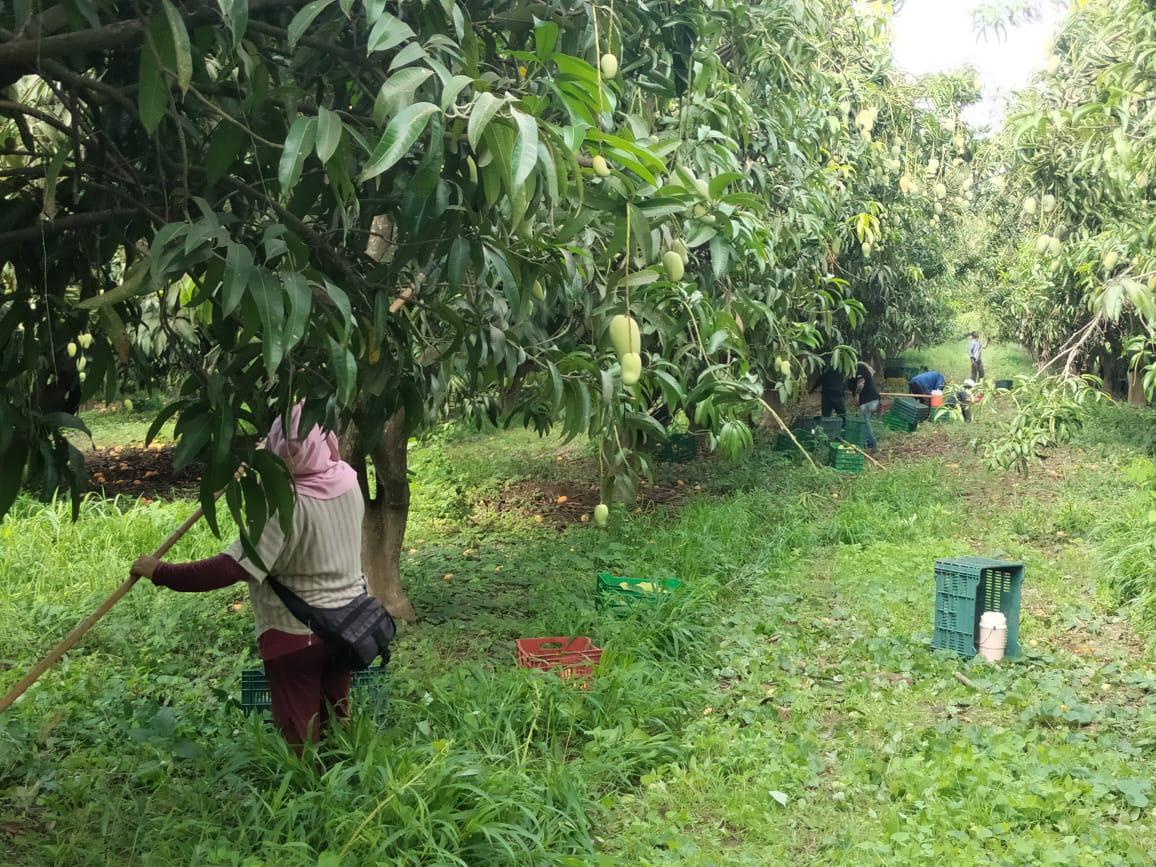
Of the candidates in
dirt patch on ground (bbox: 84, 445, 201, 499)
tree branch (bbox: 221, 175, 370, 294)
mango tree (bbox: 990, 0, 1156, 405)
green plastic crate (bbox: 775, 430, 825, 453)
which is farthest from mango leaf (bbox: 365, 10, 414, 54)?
green plastic crate (bbox: 775, 430, 825, 453)

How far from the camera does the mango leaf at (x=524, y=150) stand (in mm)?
1458

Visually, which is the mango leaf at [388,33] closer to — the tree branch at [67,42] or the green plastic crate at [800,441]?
the tree branch at [67,42]

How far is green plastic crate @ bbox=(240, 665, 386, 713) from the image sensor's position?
3.57 meters

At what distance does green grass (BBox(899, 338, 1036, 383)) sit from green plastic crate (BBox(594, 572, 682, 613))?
1661 cm

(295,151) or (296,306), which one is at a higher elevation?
(295,151)

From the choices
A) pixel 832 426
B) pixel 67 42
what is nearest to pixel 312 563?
pixel 67 42

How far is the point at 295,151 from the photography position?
5.27 feet

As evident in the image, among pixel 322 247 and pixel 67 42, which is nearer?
pixel 67 42

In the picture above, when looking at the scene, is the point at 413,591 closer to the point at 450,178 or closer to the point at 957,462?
the point at 450,178

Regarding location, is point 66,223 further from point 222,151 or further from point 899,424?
point 899,424

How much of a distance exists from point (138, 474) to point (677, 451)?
4919 millimetres

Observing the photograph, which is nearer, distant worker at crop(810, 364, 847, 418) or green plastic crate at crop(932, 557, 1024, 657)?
green plastic crate at crop(932, 557, 1024, 657)

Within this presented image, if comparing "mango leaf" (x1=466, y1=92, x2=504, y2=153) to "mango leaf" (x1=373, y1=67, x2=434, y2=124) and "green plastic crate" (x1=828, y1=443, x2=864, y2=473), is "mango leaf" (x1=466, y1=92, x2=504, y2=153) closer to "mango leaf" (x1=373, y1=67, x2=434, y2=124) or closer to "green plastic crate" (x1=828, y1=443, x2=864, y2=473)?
"mango leaf" (x1=373, y1=67, x2=434, y2=124)

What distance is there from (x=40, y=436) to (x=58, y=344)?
0.47 m
